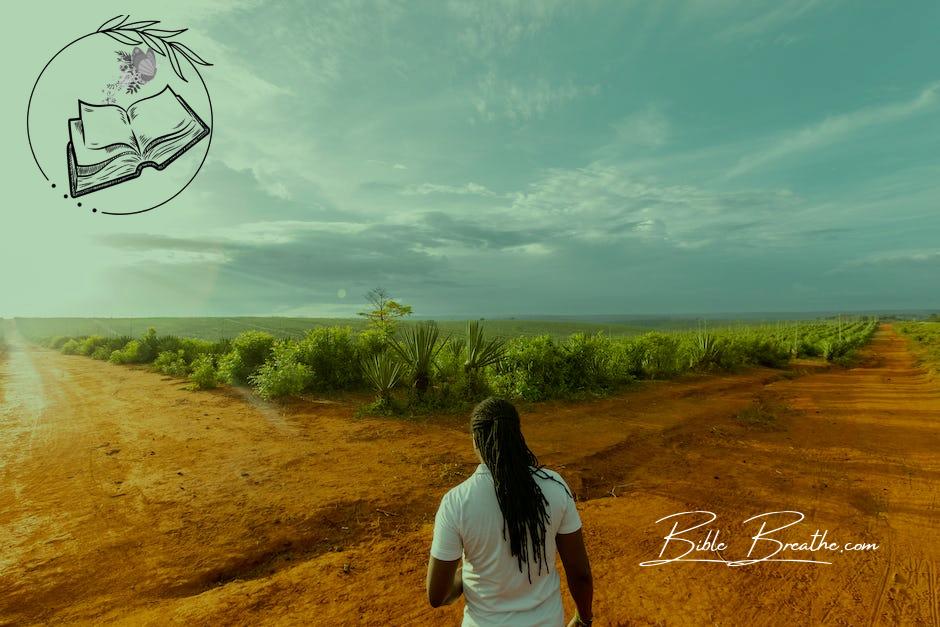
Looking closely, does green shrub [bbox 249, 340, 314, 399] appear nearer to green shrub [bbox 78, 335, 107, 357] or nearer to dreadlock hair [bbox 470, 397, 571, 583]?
dreadlock hair [bbox 470, 397, 571, 583]

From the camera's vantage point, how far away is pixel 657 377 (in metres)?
14.1

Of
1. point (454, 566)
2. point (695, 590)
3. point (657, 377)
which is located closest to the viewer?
point (454, 566)

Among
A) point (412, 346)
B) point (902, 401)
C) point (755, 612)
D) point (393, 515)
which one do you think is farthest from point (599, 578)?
point (902, 401)

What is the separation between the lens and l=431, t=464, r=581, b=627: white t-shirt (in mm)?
1840

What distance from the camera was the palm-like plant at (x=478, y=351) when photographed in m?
10.1

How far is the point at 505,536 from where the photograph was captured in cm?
185

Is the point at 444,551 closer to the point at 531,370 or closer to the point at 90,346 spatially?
the point at 531,370

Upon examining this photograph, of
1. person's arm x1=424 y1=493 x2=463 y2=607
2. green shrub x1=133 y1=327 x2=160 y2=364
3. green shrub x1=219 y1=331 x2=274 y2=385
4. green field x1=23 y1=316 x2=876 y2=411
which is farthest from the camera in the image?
green shrub x1=133 y1=327 x2=160 y2=364

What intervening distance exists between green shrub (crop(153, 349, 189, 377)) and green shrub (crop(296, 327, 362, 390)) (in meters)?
7.13

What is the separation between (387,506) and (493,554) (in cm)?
371

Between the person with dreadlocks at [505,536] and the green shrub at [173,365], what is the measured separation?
17.2 meters

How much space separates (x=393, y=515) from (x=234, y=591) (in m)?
1.72

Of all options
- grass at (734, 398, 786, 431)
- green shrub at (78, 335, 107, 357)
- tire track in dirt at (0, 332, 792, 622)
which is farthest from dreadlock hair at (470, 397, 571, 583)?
green shrub at (78, 335, 107, 357)

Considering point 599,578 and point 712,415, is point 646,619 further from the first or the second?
point 712,415
